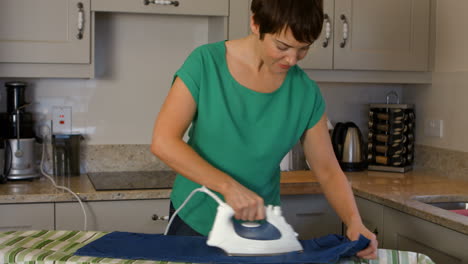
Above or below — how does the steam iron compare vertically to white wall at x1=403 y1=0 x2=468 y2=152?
below

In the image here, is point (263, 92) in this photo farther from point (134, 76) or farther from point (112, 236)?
point (134, 76)

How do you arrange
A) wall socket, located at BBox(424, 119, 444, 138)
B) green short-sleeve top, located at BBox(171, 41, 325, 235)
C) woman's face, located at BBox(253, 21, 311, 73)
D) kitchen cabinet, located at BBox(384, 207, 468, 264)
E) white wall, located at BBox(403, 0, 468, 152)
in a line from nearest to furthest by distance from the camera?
1. woman's face, located at BBox(253, 21, 311, 73)
2. green short-sleeve top, located at BBox(171, 41, 325, 235)
3. kitchen cabinet, located at BBox(384, 207, 468, 264)
4. white wall, located at BBox(403, 0, 468, 152)
5. wall socket, located at BBox(424, 119, 444, 138)

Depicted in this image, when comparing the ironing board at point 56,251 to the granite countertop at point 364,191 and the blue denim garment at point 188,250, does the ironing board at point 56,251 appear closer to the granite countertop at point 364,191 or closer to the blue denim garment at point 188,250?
the blue denim garment at point 188,250

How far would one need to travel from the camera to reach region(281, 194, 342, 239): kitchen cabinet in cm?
246

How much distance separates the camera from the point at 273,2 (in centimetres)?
130

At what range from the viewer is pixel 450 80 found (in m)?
2.68

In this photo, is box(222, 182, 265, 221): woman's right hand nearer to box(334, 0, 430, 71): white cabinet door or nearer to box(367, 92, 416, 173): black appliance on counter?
box(334, 0, 430, 71): white cabinet door

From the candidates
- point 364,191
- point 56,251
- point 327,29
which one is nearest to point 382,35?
point 327,29

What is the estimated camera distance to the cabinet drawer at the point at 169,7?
2.38m

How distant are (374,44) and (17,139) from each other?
1.55 meters

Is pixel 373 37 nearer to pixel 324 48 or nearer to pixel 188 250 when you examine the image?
pixel 324 48

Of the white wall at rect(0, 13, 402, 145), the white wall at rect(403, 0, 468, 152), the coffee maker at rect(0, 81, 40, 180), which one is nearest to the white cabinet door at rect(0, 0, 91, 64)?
the coffee maker at rect(0, 81, 40, 180)

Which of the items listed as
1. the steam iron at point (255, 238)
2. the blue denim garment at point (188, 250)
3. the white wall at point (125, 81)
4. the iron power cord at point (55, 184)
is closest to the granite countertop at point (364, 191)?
the iron power cord at point (55, 184)

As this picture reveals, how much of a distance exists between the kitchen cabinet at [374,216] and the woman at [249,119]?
28.4 inches
